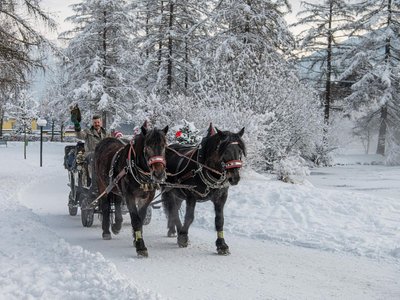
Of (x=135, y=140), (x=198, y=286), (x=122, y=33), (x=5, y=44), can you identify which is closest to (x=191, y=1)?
(x=122, y=33)

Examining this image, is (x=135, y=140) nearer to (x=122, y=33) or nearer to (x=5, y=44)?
(x=5, y=44)

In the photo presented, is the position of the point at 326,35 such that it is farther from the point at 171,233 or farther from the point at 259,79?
the point at 171,233

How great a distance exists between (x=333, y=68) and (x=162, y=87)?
44.6 feet

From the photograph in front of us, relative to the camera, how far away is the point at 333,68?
116 feet

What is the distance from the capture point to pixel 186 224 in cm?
780

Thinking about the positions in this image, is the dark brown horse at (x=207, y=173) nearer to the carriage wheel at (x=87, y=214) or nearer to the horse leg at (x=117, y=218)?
the horse leg at (x=117, y=218)

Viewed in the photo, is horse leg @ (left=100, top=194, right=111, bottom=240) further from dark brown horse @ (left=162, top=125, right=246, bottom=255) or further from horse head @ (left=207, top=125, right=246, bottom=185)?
horse head @ (left=207, top=125, right=246, bottom=185)

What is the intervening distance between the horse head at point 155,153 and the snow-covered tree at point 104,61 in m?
25.1

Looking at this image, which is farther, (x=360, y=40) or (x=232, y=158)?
(x=360, y=40)

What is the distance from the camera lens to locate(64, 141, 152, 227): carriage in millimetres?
9562

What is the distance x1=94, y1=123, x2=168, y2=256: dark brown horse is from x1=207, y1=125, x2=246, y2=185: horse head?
0.85 metres

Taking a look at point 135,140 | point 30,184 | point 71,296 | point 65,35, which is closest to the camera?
point 71,296

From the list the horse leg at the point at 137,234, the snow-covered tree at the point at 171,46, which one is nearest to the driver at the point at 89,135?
the horse leg at the point at 137,234

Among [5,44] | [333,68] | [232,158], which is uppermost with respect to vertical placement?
[333,68]
